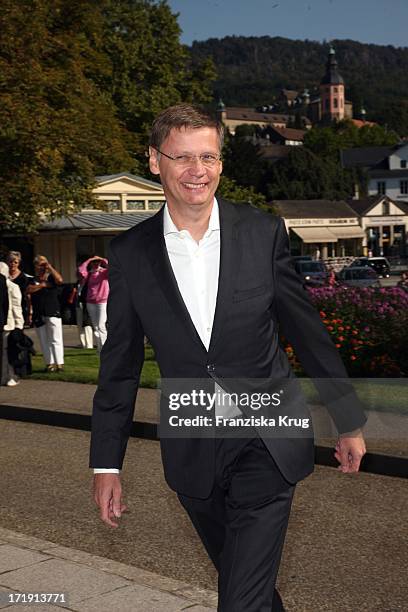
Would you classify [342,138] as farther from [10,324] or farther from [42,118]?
[10,324]

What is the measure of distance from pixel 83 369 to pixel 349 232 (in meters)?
82.8

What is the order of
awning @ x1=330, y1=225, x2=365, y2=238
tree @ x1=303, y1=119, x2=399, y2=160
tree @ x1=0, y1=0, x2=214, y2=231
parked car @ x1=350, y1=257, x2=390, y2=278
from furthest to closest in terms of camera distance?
tree @ x1=303, y1=119, x2=399, y2=160, awning @ x1=330, y1=225, x2=365, y2=238, parked car @ x1=350, y1=257, x2=390, y2=278, tree @ x1=0, y1=0, x2=214, y2=231

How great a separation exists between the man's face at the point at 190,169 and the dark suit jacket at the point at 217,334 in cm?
12

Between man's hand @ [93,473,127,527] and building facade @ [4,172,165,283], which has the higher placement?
building facade @ [4,172,165,283]

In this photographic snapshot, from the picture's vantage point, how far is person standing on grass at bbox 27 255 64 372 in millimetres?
15367

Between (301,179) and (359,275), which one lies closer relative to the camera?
(359,275)

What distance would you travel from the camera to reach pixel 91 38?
3997cm

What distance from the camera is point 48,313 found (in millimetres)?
15344

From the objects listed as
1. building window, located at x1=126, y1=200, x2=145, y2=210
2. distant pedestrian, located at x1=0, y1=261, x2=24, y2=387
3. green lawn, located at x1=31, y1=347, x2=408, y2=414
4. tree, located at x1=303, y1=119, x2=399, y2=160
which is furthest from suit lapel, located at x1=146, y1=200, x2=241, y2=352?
tree, located at x1=303, y1=119, x2=399, y2=160

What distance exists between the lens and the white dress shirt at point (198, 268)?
322 centimetres

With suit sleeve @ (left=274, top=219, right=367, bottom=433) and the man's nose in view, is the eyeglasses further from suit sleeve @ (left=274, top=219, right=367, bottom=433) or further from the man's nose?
suit sleeve @ (left=274, top=219, right=367, bottom=433)

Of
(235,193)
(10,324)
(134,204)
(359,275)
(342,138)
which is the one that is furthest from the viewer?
(342,138)

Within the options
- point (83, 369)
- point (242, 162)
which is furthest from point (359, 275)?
point (242, 162)

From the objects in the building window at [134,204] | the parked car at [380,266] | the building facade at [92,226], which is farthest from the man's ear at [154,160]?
the parked car at [380,266]
